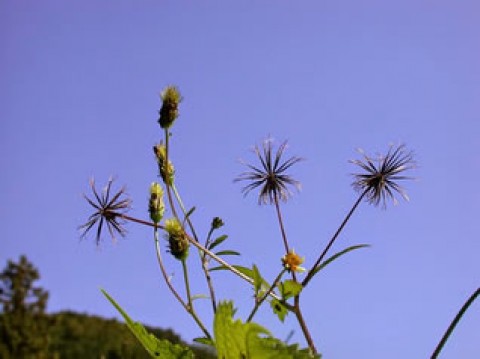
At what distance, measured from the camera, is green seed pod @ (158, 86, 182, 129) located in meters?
1.40

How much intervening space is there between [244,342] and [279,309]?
11.1 inches

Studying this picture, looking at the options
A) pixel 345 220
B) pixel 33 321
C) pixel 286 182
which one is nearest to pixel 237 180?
pixel 286 182

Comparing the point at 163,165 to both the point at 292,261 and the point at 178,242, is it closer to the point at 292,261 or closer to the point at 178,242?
the point at 178,242

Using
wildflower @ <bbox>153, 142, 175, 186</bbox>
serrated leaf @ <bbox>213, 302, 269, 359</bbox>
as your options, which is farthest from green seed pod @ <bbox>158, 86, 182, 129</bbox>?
serrated leaf @ <bbox>213, 302, 269, 359</bbox>

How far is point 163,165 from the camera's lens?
1347mm

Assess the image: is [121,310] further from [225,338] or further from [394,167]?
[394,167]

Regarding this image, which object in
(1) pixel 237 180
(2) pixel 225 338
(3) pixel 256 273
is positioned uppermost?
(1) pixel 237 180

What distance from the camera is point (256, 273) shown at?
103 cm

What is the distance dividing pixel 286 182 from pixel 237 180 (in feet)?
0.37

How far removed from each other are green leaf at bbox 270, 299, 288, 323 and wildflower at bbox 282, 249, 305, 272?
68 millimetres

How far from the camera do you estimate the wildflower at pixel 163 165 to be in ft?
4.28

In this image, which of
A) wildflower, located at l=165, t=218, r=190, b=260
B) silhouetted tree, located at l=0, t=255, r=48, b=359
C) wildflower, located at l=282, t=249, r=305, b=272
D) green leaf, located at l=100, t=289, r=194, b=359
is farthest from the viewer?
silhouetted tree, located at l=0, t=255, r=48, b=359

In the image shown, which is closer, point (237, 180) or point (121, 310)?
point (121, 310)

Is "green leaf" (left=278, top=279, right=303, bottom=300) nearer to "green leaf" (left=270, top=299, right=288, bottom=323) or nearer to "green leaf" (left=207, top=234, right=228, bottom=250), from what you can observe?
"green leaf" (left=270, top=299, right=288, bottom=323)
